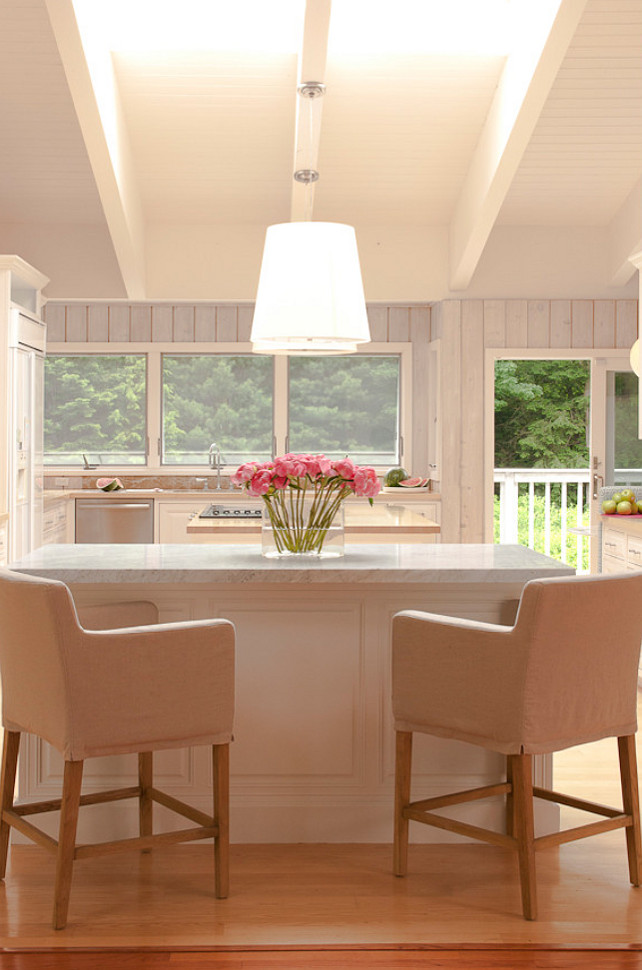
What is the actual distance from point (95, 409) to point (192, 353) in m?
0.90

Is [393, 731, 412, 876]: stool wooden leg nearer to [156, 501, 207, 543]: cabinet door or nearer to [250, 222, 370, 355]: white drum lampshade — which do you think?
[250, 222, 370, 355]: white drum lampshade

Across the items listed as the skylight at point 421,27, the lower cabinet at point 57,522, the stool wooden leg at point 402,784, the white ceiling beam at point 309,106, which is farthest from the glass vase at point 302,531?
the lower cabinet at point 57,522

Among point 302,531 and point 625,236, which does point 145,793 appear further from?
point 625,236

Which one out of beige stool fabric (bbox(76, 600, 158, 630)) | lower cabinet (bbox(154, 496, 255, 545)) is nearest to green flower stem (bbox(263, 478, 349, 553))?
beige stool fabric (bbox(76, 600, 158, 630))

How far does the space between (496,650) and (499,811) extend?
30.4 inches

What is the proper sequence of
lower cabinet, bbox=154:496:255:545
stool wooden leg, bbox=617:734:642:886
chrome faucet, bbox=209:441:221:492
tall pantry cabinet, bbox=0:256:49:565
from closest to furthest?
1. stool wooden leg, bbox=617:734:642:886
2. tall pantry cabinet, bbox=0:256:49:565
3. lower cabinet, bbox=154:496:255:545
4. chrome faucet, bbox=209:441:221:492

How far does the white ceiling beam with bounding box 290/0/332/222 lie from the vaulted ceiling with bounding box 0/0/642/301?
0.01 m

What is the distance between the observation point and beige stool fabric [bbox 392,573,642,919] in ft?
8.24

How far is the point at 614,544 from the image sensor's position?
5453 millimetres

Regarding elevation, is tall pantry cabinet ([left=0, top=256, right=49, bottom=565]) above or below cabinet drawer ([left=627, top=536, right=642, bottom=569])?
above

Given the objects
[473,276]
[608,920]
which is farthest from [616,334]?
[608,920]

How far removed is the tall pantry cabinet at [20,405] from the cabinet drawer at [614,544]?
325cm

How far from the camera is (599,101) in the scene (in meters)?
5.86

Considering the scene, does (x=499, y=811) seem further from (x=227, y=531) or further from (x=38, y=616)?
(x=227, y=531)
